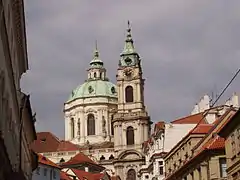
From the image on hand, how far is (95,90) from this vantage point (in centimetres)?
16338

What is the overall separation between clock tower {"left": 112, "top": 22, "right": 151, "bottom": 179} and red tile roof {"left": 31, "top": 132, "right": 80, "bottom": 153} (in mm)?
13588

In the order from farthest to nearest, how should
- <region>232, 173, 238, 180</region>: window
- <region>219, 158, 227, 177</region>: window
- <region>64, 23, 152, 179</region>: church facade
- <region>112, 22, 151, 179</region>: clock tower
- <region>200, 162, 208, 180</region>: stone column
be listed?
1. <region>64, 23, 152, 179</region>: church facade
2. <region>112, 22, 151, 179</region>: clock tower
3. <region>200, 162, 208, 180</region>: stone column
4. <region>219, 158, 227, 177</region>: window
5. <region>232, 173, 238, 180</region>: window

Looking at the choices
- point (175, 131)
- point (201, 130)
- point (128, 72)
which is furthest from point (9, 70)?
point (128, 72)

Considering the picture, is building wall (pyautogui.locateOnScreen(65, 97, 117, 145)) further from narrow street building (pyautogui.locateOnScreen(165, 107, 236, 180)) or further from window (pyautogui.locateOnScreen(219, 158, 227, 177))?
window (pyautogui.locateOnScreen(219, 158, 227, 177))

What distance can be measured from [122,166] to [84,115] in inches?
952

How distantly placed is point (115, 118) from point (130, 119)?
3590mm

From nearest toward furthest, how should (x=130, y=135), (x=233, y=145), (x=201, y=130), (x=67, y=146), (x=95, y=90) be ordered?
(x=233, y=145)
(x=201, y=130)
(x=130, y=135)
(x=67, y=146)
(x=95, y=90)

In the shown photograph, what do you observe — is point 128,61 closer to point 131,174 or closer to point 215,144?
point 131,174

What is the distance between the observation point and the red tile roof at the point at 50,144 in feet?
497

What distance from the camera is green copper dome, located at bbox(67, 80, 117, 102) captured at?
162 m

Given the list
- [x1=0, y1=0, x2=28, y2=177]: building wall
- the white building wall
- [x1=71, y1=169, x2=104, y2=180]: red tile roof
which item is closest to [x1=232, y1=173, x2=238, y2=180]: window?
[x1=0, y1=0, x2=28, y2=177]: building wall

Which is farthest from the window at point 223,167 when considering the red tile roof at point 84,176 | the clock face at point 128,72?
the clock face at point 128,72

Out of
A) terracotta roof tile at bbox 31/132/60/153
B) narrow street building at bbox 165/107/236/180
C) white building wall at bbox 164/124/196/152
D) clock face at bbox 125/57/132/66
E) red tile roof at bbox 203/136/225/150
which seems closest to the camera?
narrow street building at bbox 165/107/236/180

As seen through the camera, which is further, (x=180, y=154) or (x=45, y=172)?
(x=45, y=172)
